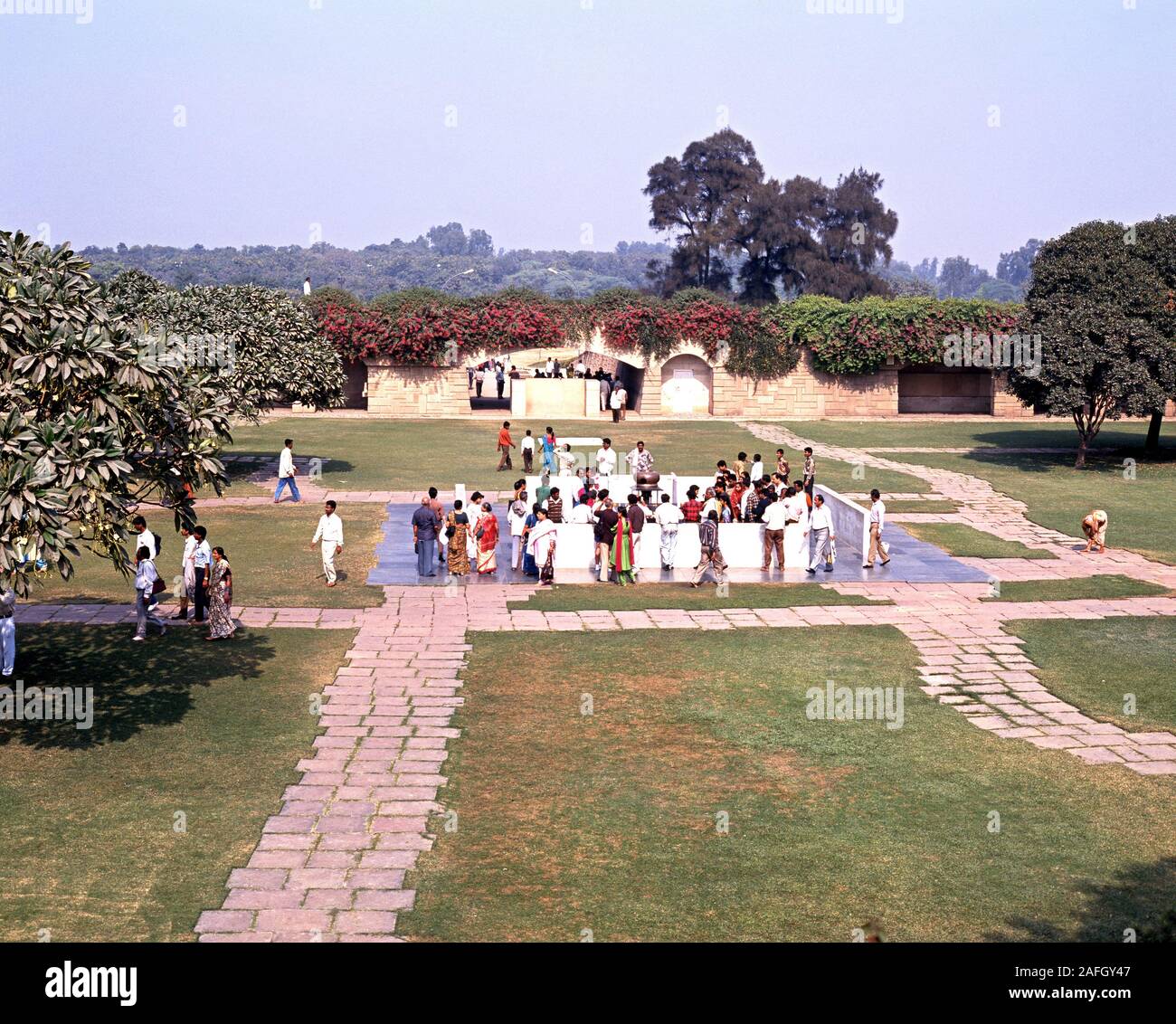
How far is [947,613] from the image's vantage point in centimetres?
1794

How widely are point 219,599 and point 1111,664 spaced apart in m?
11.1

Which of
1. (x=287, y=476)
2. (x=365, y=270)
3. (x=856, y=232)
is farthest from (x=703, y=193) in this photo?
(x=365, y=270)

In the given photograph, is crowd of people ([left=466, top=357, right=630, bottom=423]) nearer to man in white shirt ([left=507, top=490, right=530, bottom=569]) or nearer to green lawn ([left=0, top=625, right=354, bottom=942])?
man in white shirt ([left=507, top=490, right=530, bottom=569])

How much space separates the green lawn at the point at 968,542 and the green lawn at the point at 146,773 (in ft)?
38.1

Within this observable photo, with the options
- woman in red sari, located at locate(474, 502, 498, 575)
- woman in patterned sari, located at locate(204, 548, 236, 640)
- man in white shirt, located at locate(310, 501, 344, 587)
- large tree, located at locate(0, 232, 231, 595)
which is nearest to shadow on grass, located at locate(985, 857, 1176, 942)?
large tree, located at locate(0, 232, 231, 595)

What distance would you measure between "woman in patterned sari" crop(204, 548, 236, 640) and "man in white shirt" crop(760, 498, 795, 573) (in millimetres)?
8689

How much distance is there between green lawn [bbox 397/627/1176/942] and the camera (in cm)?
907

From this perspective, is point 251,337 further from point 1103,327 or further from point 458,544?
Answer: point 1103,327

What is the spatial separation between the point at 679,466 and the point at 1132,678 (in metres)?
17.3

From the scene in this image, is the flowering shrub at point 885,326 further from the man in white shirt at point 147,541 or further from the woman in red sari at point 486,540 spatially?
the man in white shirt at point 147,541

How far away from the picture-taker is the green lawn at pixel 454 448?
2970cm

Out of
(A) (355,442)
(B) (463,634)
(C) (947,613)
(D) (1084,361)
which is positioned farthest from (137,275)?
(D) (1084,361)

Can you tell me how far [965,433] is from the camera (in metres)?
41.3
